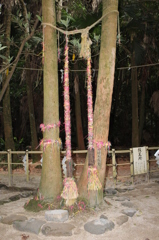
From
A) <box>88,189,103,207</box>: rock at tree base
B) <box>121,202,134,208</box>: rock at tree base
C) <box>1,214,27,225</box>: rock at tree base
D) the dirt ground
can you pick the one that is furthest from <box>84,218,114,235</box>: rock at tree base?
<box>1,214,27,225</box>: rock at tree base

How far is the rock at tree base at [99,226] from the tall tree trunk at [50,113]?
812mm

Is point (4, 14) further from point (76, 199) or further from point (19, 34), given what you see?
point (76, 199)

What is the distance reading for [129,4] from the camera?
6.71 metres

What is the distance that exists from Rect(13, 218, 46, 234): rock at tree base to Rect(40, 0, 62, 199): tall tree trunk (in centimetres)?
55

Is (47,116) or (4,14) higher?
(4,14)

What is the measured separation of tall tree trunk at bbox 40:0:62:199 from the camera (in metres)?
3.66

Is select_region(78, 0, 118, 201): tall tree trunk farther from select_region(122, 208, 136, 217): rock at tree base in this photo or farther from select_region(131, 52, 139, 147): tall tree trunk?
select_region(131, 52, 139, 147): tall tree trunk

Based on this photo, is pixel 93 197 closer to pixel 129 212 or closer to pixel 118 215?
pixel 118 215

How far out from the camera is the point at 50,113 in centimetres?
367

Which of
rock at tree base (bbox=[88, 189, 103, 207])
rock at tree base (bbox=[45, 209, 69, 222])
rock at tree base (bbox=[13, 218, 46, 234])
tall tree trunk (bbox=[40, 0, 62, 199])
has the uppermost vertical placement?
tall tree trunk (bbox=[40, 0, 62, 199])

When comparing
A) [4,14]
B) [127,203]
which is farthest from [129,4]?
[127,203]


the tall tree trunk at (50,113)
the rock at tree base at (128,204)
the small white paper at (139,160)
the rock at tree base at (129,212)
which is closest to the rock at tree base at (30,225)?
the tall tree trunk at (50,113)

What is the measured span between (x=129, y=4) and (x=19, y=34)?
13.3 feet

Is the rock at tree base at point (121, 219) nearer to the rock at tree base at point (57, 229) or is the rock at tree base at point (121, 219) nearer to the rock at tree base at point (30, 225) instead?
the rock at tree base at point (57, 229)
